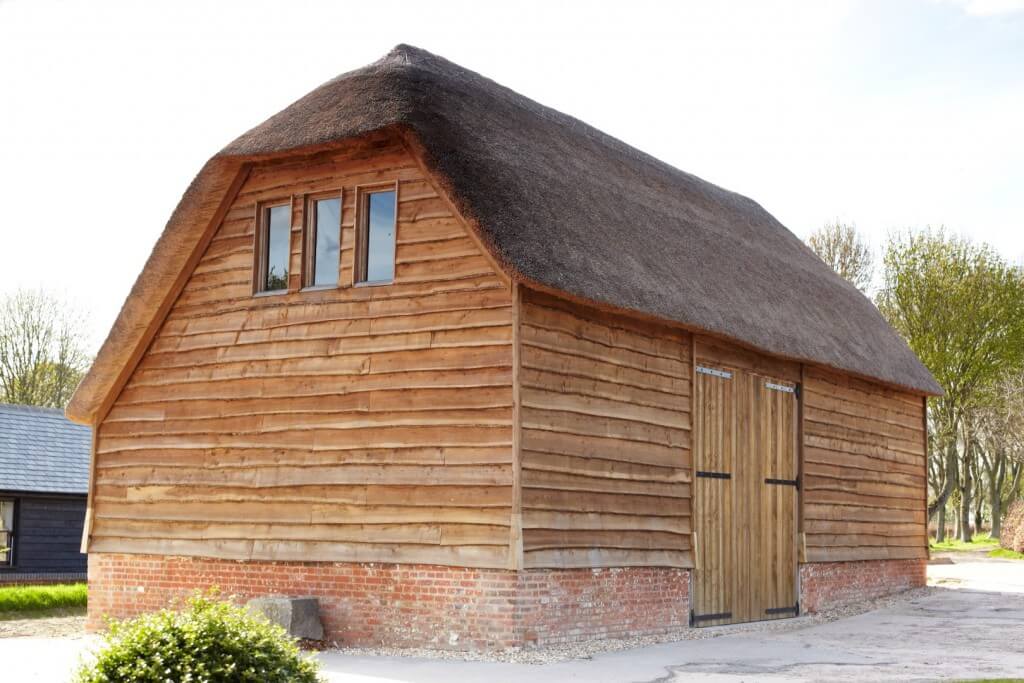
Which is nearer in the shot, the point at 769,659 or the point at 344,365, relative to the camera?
the point at 769,659

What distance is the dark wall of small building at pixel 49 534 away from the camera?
26.7m

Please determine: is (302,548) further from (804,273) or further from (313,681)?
(804,273)

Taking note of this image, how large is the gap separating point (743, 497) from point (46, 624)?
10.6 meters

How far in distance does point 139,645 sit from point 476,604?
5.65m

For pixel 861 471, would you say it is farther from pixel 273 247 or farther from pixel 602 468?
pixel 273 247

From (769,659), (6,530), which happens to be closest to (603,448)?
(769,659)

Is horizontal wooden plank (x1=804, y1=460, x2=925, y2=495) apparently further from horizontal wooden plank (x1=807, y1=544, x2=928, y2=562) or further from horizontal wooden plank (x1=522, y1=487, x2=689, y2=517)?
horizontal wooden plank (x1=522, y1=487, x2=689, y2=517)

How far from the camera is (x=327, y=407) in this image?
14609 millimetres

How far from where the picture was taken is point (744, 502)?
17.6 meters

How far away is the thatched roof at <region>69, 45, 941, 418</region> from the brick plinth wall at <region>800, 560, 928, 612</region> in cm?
340

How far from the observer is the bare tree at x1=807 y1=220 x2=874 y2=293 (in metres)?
47.0

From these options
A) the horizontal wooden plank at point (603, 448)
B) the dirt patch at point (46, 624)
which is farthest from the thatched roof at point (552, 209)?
the dirt patch at point (46, 624)

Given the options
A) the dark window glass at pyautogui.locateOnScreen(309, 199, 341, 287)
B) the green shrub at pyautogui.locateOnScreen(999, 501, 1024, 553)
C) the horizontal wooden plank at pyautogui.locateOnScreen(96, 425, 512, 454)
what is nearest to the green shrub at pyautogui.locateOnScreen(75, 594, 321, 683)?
the horizontal wooden plank at pyautogui.locateOnScreen(96, 425, 512, 454)

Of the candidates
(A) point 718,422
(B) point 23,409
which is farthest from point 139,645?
(B) point 23,409
